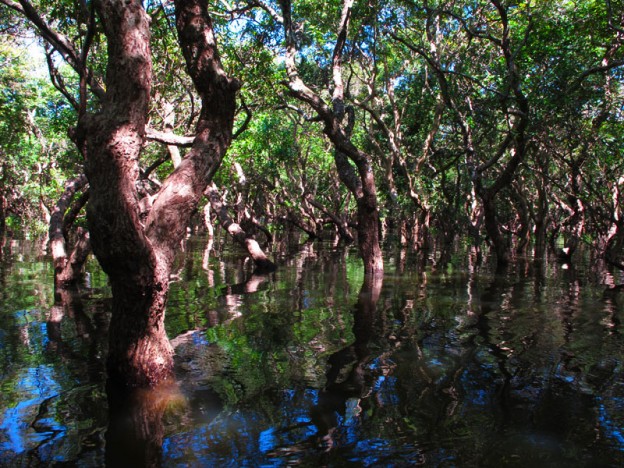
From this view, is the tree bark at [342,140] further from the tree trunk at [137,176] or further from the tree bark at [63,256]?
the tree trunk at [137,176]

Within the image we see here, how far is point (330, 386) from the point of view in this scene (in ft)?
14.8

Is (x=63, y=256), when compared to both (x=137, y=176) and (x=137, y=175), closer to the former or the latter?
(x=137, y=176)

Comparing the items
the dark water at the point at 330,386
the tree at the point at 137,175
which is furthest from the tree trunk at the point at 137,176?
the dark water at the point at 330,386

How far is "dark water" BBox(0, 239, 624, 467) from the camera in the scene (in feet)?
11.1

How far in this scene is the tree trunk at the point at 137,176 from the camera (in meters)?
3.63

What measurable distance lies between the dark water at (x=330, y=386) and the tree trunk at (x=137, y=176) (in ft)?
1.79

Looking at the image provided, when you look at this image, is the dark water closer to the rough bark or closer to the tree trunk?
the tree trunk

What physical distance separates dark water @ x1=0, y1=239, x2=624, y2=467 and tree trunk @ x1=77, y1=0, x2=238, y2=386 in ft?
1.79

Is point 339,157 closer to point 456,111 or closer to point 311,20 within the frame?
point 456,111

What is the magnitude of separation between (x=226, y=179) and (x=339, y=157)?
1501 cm

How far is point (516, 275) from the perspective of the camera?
42.1ft

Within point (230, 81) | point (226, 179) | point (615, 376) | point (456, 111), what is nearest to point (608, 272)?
point (456, 111)

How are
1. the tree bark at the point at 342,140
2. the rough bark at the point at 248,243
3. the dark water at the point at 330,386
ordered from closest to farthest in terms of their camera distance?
the dark water at the point at 330,386 → the tree bark at the point at 342,140 → the rough bark at the point at 248,243

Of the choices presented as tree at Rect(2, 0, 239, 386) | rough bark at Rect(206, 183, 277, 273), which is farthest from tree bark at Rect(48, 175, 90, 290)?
tree at Rect(2, 0, 239, 386)
